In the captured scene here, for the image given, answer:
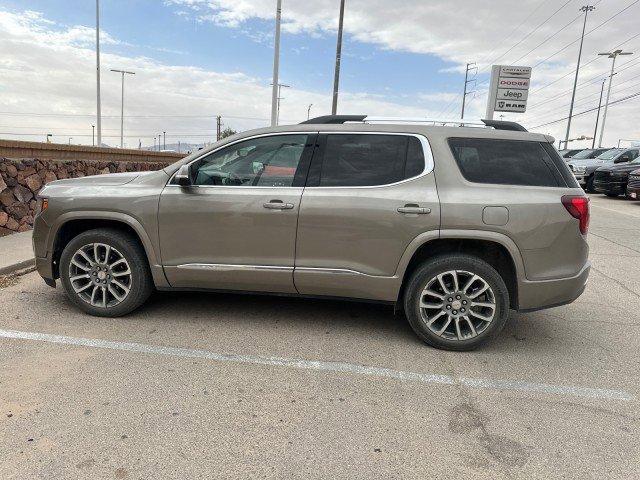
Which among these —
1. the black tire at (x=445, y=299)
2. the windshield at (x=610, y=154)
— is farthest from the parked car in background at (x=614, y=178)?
the black tire at (x=445, y=299)

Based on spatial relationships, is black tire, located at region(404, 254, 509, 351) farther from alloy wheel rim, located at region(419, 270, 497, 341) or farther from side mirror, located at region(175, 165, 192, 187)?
side mirror, located at region(175, 165, 192, 187)

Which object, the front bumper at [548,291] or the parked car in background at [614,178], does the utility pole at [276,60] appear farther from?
the front bumper at [548,291]

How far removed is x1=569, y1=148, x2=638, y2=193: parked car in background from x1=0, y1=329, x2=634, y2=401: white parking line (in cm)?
1754

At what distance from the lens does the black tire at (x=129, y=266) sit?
424 centimetres

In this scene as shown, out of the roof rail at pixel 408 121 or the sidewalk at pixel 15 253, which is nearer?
the roof rail at pixel 408 121

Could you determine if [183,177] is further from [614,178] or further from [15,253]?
[614,178]

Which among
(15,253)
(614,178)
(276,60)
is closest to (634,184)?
(614,178)

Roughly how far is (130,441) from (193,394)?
561mm

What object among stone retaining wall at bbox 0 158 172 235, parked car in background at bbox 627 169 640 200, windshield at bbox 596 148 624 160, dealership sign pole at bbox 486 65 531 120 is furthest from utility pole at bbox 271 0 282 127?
windshield at bbox 596 148 624 160

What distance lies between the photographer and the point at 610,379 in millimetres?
3578

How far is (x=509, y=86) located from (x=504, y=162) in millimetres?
10990

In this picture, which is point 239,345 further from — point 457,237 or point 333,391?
point 457,237

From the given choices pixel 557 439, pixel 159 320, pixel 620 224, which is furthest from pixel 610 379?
pixel 620 224

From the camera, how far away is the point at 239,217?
4016mm
